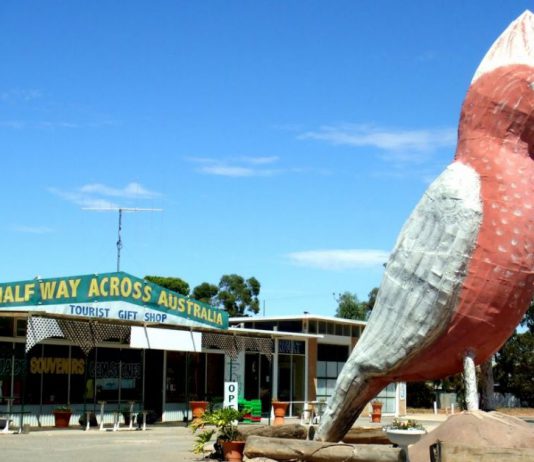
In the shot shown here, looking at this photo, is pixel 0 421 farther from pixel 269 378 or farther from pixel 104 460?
pixel 269 378

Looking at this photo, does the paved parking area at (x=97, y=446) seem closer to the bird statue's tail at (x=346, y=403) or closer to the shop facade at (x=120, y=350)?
the shop facade at (x=120, y=350)

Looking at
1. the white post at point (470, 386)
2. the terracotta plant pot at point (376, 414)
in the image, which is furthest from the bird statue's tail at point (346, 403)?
the terracotta plant pot at point (376, 414)

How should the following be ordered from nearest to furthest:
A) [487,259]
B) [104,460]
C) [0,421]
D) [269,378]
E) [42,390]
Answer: [487,259]
[104,460]
[0,421]
[42,390]
[269,378]

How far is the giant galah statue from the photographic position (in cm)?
1009

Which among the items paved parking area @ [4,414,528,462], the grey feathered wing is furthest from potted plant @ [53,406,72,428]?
the grey feathered wing

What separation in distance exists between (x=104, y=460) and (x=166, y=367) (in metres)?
13.2

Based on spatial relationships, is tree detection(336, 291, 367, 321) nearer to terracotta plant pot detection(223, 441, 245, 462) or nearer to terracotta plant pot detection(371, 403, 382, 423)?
terracotta plant pot detection(371, 403, 382, 423)

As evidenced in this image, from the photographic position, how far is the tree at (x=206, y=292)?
70312 millimetres

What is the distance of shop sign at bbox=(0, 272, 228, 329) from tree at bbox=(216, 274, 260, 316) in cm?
4192

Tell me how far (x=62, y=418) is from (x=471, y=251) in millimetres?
16748

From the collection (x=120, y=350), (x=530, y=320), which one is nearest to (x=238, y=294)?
(x=530, y=320)

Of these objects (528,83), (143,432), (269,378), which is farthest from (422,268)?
(269,378)

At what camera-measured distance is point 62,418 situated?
2388 centimetres

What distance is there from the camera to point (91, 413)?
24781 mm
